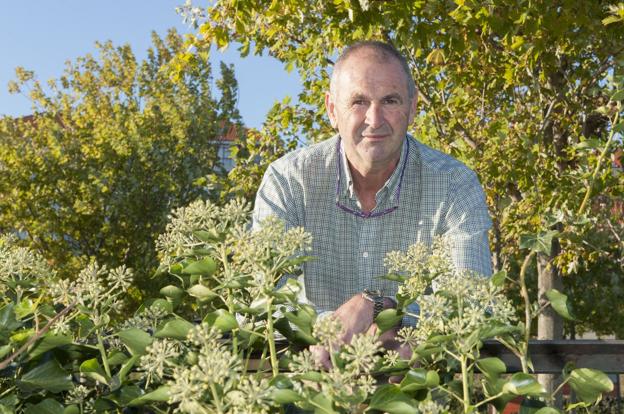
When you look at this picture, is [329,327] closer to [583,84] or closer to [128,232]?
[583,84]

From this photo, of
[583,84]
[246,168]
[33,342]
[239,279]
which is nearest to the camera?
[239,279]

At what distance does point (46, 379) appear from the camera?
1.41 metres

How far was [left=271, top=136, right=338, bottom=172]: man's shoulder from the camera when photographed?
303 centimetres

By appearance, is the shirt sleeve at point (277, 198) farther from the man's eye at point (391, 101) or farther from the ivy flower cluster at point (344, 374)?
the ivy flower cluster at point (344, 374)

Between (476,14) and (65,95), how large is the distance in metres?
18.6

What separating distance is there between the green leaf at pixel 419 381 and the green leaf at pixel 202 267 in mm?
397

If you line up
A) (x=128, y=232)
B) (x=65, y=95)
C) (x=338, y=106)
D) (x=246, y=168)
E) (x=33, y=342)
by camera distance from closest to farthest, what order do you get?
(x=33, y=342)
(x=338, y=106)
(x=246, y=168)
(x=128, y=232)
(x=65, y=95)

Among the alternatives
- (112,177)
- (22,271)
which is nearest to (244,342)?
(22,271)

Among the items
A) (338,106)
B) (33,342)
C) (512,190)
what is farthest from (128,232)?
(33,342)

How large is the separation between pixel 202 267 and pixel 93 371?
278 mm

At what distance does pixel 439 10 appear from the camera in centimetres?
591

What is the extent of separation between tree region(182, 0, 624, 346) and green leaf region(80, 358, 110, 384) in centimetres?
440

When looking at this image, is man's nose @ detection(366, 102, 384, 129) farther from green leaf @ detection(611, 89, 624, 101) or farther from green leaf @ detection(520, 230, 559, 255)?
green leaf @ detection(611, 89, 624, 101)

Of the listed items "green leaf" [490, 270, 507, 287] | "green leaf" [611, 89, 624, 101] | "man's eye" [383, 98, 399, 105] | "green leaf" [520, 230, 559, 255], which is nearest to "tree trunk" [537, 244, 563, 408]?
"green leaf" [611, 89, 624, 101]
